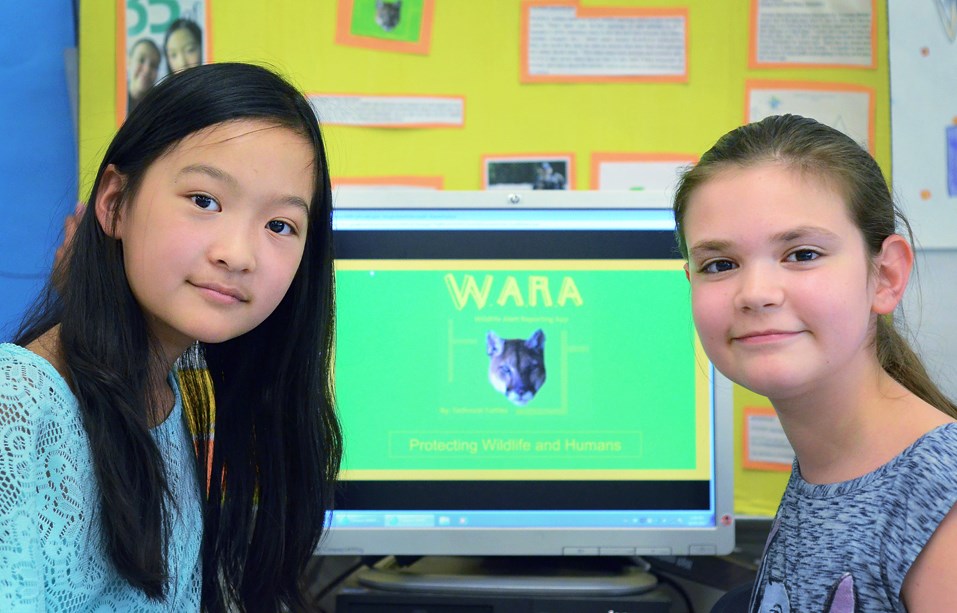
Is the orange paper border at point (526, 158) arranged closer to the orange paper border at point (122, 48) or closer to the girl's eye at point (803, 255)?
the orange paper border at point (122, 48)

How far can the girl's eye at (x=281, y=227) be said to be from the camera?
29.1 inches

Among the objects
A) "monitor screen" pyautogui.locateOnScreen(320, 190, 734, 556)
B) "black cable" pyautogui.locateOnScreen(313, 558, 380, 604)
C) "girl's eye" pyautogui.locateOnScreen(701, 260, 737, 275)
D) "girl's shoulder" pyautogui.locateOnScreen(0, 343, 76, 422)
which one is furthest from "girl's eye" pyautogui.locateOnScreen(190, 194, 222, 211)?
"black cable" pyautogui.locateOnScreen(313, 558, 380, 604)

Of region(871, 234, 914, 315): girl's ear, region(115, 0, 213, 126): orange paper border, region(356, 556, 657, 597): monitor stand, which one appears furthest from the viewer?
region(115, 0, 213, 126): orange paper border

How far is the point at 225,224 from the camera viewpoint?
2.27ft

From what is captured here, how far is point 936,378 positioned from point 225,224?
95 cm

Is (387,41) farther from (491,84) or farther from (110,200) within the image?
(110,200)

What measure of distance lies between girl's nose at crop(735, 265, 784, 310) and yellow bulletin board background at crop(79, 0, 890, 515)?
1.97 ft

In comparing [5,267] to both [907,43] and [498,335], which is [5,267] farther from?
[907,43]

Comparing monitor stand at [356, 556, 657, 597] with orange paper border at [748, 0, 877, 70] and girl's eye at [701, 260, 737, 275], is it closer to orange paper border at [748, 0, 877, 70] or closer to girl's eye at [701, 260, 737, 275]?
girl's eye at [701, 260, 737, 275]

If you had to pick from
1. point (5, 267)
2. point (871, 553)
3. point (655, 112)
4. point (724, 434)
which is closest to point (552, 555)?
point (724, 434)

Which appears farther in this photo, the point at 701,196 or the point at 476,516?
the point at 476,516

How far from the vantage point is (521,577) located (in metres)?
0.96

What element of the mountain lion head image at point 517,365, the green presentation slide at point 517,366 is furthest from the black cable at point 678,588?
the mountain lion head image at point 517,365

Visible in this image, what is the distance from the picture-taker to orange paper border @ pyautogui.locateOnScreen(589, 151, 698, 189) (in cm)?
126
